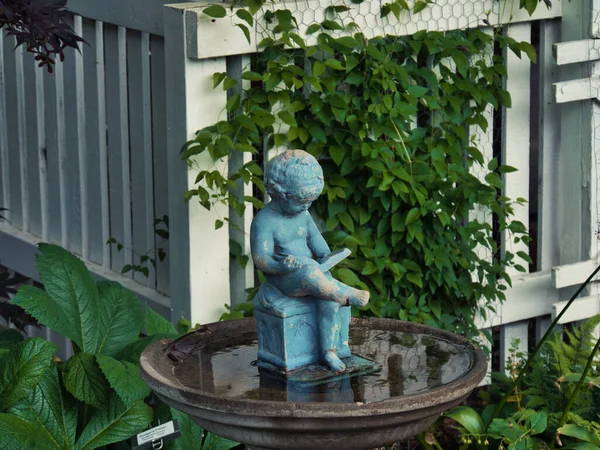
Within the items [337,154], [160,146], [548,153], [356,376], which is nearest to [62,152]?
[160,146]

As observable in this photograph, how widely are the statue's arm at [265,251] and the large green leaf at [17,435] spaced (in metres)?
1.10

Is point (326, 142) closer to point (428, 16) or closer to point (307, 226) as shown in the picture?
point (428, 16)

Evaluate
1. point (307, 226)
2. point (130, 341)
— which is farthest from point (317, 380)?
point (130, 341)

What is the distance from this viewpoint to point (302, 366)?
3.09 meters

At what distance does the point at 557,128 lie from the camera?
514 centimetres

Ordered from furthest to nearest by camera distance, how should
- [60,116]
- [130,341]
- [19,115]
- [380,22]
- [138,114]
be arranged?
[19,115], [60,116], [138,114], [380,22], [130,341]

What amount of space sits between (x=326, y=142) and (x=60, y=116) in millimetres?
1640

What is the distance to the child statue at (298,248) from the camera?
2977 millimetres

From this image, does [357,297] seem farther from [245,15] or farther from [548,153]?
[548,153]

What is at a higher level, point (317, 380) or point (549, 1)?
point (549, 1)

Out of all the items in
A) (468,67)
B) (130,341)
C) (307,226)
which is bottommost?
(130,341)

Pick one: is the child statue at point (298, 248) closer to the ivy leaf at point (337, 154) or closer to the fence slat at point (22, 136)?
the ivy leaf at point (337, 154)

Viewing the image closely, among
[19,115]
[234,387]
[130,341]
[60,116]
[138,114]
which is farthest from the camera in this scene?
[19,115]

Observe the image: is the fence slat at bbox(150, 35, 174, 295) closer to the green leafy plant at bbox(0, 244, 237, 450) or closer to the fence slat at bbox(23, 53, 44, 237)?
the green leafy plant at bbox(0, 244, 237, 450)
